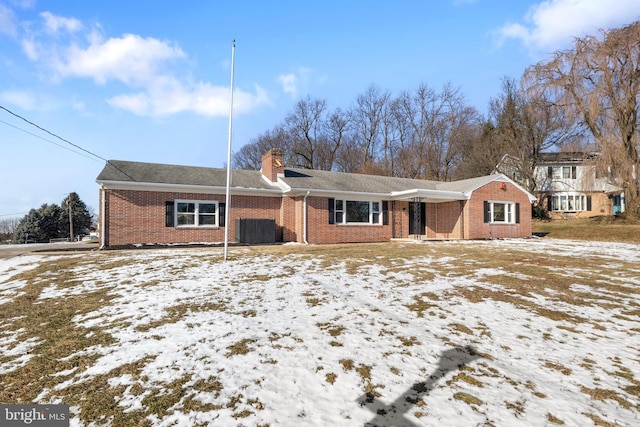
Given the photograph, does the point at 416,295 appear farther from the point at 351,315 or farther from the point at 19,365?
the point at 19,365

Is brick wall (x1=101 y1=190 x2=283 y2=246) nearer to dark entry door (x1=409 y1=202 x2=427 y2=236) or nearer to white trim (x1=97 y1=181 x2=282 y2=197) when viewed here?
white trim (x1=97 y1=181 x2=282 y2=197)

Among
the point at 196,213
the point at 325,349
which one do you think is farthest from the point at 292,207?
the point at 325,349

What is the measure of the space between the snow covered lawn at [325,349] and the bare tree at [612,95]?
18.7m

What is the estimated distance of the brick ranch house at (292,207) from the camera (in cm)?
1453

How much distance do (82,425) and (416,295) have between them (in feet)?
17.0

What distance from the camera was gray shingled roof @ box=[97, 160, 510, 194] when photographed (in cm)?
1488

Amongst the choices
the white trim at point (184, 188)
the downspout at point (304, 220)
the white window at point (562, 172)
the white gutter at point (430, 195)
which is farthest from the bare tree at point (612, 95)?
the white trim at point (184, 188)

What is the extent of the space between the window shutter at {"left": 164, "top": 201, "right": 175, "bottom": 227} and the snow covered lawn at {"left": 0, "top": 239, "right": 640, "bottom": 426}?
731 cm

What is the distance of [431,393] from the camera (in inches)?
120

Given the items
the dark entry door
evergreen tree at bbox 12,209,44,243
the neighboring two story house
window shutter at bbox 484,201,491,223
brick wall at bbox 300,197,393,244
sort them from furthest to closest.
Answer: the neighboring two story house → evergreen tree at bbox 12,209,44,243 → the dark entry door → window shutter at bbox 484,201,491,223 → brick wall at bbox 300,197,393,244

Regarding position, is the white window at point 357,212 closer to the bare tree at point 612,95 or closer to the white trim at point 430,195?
the white trim at point 430,195

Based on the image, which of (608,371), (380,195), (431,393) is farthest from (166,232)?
(608,371)

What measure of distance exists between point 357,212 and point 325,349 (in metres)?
14.1

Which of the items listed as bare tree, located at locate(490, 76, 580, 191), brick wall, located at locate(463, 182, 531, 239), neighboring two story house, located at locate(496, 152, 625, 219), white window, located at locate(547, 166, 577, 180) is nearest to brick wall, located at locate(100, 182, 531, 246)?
brick wall, located at locate(463, 182, 531, 239)
